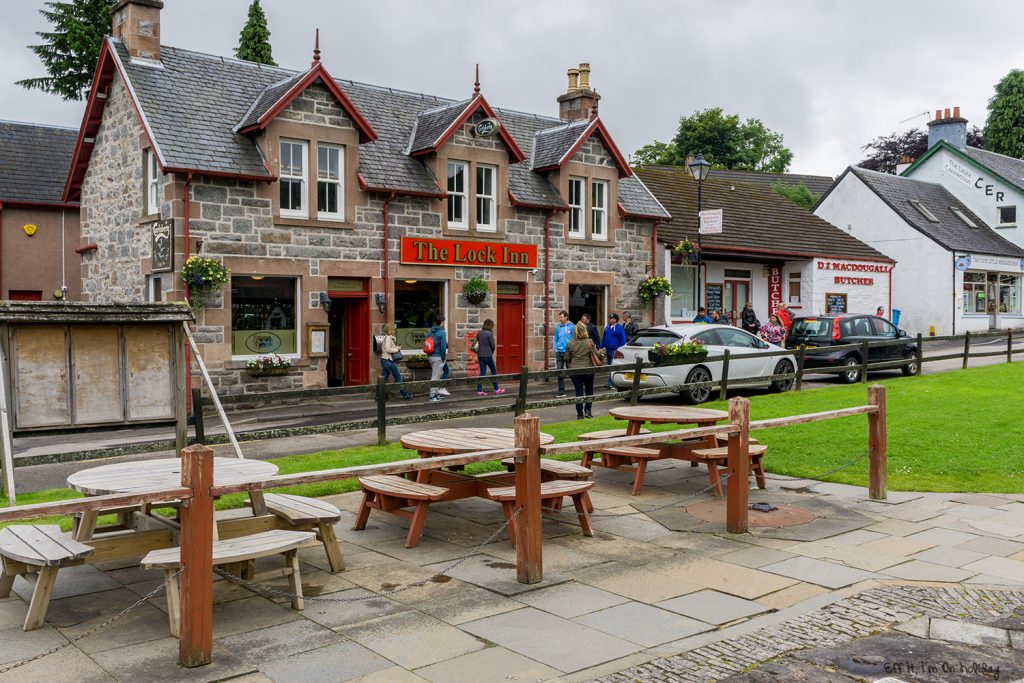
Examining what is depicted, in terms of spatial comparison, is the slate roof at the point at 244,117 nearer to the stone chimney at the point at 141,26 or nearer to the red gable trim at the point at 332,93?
the stone chimney at the point at 141,26

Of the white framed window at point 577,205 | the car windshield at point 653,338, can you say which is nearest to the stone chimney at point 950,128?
the white framed window at point 577,205

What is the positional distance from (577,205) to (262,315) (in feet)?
31.6

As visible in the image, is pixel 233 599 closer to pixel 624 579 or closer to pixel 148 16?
pixel 624 579

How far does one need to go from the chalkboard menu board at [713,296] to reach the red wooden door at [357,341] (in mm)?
Answer: 13585

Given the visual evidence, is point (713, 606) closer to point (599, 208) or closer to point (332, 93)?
point (332, 93)

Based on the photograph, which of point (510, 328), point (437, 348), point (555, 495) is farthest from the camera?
point (510, 328)

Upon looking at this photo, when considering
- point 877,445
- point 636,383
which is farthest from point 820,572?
point 636,383

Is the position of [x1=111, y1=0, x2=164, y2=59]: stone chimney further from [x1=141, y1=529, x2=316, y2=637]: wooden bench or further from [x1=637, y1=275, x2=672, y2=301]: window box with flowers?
[x1=141, y1=529, x2=316, y2=637]: wooden bench

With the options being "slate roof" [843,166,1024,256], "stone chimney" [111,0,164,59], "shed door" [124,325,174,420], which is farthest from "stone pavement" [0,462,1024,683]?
"slate roof" [843,166,1024,256]

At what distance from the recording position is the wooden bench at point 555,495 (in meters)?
7.68

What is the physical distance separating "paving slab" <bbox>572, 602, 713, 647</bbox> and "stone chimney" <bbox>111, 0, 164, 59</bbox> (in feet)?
61.2

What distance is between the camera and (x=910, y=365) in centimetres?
2291

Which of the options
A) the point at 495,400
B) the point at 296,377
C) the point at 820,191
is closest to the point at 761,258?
the point at 495,400

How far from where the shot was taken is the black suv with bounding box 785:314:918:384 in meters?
21.6
